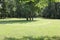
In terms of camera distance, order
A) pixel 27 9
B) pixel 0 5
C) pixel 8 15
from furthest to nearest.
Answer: pixel 8 15 → pixel 0 5 → pixel 27 9

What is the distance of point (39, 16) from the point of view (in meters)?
75.8

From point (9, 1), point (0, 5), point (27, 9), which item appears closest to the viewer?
point (27, 9)

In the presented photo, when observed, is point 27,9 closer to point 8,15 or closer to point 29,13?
point 29,13

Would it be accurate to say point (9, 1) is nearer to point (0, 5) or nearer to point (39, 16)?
point (0, 5)

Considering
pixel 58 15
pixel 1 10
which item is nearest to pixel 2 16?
pixel 1 10

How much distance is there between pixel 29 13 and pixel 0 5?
19063 mm

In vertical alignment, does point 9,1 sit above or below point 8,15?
above

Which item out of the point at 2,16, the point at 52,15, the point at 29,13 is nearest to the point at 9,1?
the point at 2,16

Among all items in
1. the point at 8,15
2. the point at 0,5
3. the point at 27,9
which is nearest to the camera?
the point at 27,9

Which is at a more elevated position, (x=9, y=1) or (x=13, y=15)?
(x=9, y=1)

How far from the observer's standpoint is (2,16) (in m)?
68.9

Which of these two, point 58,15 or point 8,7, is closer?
point 8,7

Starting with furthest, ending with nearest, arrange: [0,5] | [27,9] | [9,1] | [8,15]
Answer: [8,15] → [0,5] → [9,1] → [27,9]

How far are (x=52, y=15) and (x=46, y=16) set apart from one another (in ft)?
10.7
